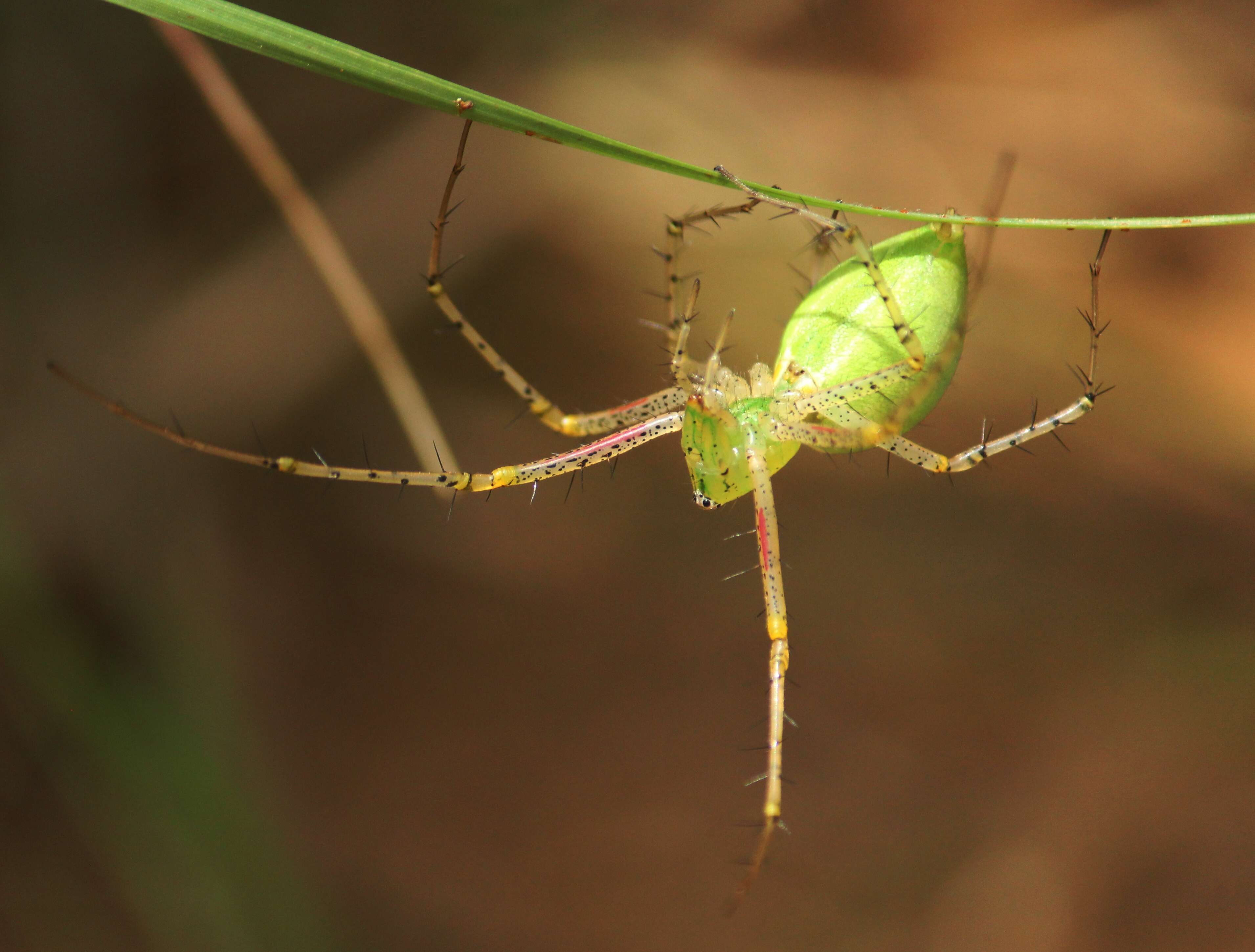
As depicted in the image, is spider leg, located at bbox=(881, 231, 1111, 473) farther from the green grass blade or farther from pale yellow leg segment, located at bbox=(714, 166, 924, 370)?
the green grass blade

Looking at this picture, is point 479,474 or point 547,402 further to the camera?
point 547,402

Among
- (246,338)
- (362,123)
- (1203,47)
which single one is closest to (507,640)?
(246,338)

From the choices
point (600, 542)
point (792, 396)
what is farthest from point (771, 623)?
point (600, 542)

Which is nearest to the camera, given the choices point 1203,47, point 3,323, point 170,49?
point 1203,47

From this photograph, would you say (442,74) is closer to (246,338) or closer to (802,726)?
(246,338)

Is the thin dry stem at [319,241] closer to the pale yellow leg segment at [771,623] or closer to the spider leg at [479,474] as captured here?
the spider leg at [479,474]

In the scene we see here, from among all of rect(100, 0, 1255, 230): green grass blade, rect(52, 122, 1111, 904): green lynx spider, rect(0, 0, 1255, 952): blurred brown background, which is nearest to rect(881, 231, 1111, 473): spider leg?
rect(52, 122, 1111, 904): green lynx spider

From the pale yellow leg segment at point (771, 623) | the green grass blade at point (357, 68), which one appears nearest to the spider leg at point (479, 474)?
the pale yellow leg segment at point (771, 623)

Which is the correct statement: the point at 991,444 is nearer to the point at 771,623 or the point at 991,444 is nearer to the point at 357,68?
the point at 771,623
